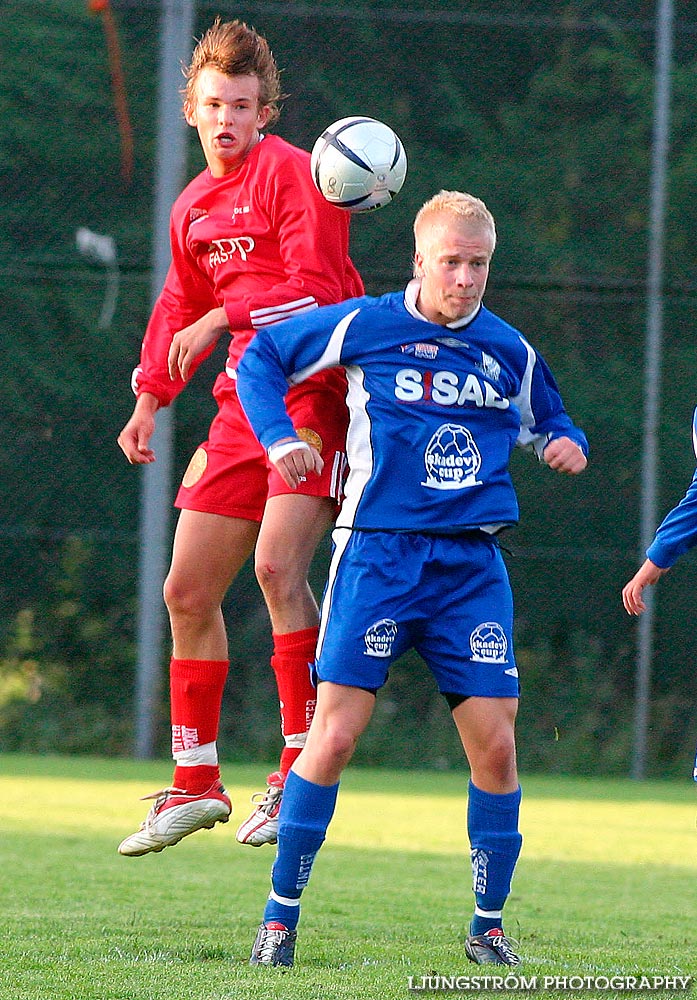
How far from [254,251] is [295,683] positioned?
3.88 ft

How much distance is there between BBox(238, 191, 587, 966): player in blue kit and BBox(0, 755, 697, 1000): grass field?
0.26m

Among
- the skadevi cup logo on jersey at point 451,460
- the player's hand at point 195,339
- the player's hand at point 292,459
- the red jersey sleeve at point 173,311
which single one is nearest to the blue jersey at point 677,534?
the skadevi cup logo on jersey at point 451,460

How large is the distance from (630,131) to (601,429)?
1.88m

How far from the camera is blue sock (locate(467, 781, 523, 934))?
3793 mm

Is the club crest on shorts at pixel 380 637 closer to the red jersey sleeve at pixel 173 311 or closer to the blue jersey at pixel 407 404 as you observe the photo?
the blue jersey at pixel 407 404

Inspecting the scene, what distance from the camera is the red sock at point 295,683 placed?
425cm

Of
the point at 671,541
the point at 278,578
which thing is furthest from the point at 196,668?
the point at 671,541

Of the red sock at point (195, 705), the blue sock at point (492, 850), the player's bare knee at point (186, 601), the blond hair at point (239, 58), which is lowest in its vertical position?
the blue sock at point (492, 850)

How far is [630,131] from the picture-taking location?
380 inches

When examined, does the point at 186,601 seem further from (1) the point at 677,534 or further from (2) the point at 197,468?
(1) the point at 677,534

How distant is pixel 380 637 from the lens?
11.8 feet

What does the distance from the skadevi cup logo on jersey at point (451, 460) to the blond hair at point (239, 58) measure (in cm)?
126
